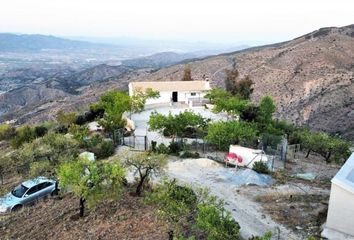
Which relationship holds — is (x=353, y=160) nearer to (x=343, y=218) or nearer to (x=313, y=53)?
(x=343, y=218)

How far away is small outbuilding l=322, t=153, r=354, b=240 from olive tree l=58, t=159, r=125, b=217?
367 inches

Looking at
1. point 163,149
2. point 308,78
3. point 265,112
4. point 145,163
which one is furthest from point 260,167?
point 308,78

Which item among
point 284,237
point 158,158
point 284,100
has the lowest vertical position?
point 284,100

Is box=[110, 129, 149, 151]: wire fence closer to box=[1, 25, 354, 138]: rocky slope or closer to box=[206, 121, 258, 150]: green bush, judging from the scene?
box=[206, 121, 258, 150]: green bush

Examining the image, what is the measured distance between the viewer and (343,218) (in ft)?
59.2

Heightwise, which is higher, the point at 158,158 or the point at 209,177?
the point at 158,158

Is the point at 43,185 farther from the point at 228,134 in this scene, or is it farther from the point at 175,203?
the point at 228,134

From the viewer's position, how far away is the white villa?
51.4 m

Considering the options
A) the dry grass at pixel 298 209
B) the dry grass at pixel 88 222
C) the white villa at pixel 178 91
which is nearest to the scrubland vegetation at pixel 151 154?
the dry grass at pixel 88 222

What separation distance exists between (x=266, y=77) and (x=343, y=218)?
196 ft

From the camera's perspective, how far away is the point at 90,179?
756 inches

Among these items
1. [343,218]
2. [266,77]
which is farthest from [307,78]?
[343,218]

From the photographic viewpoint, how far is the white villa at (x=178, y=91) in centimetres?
5138

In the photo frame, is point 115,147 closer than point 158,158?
No
